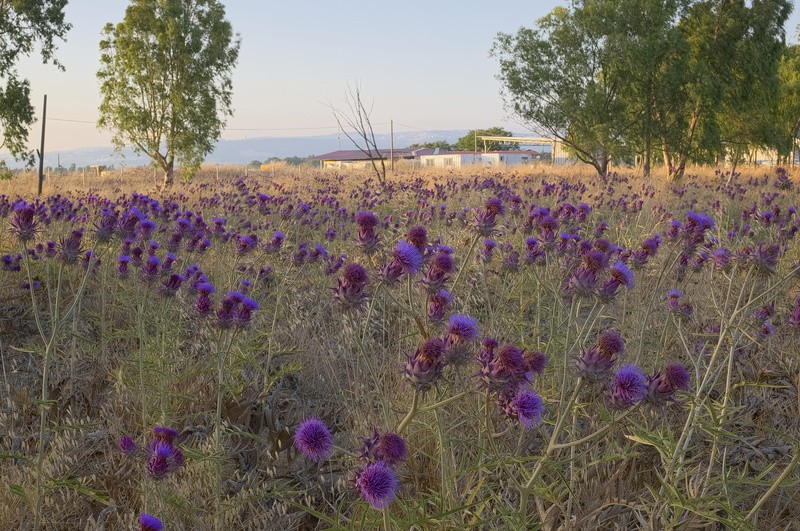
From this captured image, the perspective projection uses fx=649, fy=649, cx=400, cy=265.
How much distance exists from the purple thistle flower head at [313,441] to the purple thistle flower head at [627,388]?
745mm

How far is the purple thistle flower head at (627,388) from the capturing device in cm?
164

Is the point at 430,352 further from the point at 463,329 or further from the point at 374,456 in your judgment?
the point at 374,456

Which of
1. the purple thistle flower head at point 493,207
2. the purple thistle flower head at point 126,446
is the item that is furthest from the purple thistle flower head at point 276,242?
the purple thistle flower head at point 126,446

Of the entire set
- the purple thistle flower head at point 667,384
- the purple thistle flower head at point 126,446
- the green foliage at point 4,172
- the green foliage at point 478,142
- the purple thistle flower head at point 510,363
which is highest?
the green foliage at point 478,142

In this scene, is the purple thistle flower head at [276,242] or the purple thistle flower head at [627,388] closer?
the purple thistle flower head at [627,388]

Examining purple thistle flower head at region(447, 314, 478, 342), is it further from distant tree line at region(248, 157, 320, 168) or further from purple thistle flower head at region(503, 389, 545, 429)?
distant tree line at region(248, 157, 320, 168)

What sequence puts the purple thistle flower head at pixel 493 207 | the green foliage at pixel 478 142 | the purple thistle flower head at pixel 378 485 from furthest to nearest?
the green foliage at pixel 478 142, the purple thistle flower head at pixel 493 207, the purple thistle flower head at pixel 378 485

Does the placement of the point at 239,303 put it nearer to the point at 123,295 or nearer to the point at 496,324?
the point at 496,324

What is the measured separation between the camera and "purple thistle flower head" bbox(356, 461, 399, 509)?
4.59 ft

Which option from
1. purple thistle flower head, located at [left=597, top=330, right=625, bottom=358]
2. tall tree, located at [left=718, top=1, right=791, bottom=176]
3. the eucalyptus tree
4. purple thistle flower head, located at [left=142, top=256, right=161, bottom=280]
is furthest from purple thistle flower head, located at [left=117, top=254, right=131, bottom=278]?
tall tree, located at [left=718, top=1, right=791, bottom=176]

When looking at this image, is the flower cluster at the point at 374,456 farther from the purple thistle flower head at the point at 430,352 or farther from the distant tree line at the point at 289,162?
the distant tree line at the point at 289,162

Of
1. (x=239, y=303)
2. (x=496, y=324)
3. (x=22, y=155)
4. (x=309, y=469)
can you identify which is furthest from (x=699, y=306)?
(x=22, y=155)

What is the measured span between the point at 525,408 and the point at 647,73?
79.2 ft

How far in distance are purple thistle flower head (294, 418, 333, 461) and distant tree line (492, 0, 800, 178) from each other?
22679mm
